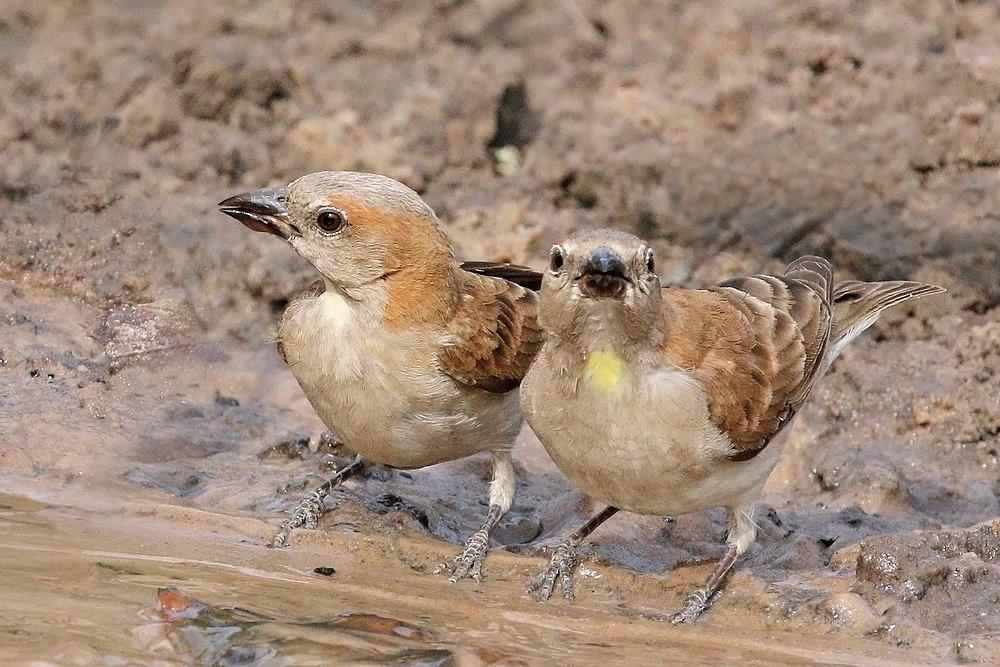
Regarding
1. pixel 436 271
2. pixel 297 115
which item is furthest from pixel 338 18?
pixel 436 271

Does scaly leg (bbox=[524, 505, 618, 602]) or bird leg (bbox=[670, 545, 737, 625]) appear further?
scaly leg (bbox=[524, 505, 618, 602])

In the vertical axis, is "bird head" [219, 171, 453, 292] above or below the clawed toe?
above

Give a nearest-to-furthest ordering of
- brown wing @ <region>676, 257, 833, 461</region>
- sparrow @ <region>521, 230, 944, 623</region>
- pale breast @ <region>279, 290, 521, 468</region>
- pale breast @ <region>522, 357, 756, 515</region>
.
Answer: sparrow @ <region>521, 230, 944, 623</region> → pale breast @ <region>522, 357, 756, 515</region> → brown wing @ <region>676, 257, 833, 461</region> → pale breast @ <region>279, 290, 521, 468</region>

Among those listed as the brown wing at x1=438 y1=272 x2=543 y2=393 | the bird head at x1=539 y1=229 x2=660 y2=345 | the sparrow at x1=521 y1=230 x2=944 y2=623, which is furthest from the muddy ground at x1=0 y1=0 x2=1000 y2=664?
the bird head at x1=539 y1=229 x2=660 y2=345

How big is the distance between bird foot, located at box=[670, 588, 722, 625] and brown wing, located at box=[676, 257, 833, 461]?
0.69m

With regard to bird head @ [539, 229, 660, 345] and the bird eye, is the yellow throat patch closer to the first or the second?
bird head @ [539, 229, 660, 345]

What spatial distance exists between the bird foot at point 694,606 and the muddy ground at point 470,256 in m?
0.07

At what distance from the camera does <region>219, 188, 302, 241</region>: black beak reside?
6.68 m

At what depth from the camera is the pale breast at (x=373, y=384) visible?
6.63 metres

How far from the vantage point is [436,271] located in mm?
6938

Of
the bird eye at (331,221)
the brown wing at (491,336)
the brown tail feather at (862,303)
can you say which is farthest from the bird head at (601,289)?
the brown tail feather at (862,303)

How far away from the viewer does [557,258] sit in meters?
5.93

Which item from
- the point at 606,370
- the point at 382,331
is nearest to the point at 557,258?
the point at 606,370

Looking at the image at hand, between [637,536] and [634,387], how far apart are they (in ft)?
5.48
